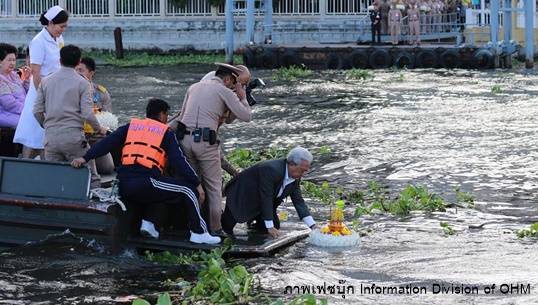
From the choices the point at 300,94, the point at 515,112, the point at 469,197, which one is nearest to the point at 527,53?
the point at 300,94

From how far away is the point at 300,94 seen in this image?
101ft

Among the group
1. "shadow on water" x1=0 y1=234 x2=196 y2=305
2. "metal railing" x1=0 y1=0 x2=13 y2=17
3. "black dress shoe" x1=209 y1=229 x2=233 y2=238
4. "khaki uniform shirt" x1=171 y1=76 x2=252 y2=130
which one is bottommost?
"shadow on water" x1=0 y1=234 x2=196 y2=305

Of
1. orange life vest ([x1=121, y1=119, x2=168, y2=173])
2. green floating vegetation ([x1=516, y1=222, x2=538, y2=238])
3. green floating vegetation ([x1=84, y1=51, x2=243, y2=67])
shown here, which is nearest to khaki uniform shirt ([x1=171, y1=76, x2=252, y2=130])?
orange life vest ([x1=121, y1=119, x2=168, y2=173])

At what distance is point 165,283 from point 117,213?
0.91 metres

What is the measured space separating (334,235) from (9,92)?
12.6 ft

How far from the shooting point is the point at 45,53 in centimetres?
1204

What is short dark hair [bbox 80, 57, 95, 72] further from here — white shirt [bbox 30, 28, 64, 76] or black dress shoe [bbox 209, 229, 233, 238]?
black dress shoe [bbox 209, 229, 233, 238]

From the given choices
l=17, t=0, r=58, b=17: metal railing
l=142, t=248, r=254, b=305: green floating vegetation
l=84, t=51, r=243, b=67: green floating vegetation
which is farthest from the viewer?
l=17, t=0, r=58, b=17: metal railing

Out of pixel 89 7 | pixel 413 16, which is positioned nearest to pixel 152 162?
pixel 413 16

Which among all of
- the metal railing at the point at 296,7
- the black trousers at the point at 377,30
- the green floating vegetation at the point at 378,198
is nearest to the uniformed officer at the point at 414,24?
the black trousers at the point at 377,30

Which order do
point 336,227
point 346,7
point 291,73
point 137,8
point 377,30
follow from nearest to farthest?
point 336,227 → point 291,73 → point 377,30 → point 346,7 → point 137,8

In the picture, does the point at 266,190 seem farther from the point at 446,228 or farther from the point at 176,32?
the point at 176,32

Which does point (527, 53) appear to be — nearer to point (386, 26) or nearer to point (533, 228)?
point (386, 26)

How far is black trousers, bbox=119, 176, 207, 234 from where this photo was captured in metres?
10.6
